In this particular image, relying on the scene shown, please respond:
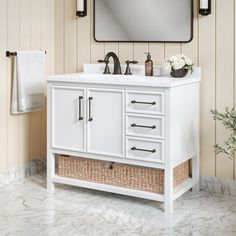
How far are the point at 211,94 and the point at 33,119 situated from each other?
1.52 meters

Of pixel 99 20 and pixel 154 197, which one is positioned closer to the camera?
pixel 154 197

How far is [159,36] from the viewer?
3789 mm

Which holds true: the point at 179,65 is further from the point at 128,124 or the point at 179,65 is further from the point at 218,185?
the point at 218,185

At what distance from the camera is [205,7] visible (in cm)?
355

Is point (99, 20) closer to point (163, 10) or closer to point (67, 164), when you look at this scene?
point (163, 10)

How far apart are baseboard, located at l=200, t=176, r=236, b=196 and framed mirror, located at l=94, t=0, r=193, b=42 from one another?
107 cm

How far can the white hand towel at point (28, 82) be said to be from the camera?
3.89 m

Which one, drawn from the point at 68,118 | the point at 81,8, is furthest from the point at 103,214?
the point at 81,8

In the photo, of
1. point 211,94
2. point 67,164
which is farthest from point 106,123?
point 211,94

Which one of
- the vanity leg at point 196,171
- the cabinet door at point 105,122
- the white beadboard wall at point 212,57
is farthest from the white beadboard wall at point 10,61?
the vanity leg at point 196,171

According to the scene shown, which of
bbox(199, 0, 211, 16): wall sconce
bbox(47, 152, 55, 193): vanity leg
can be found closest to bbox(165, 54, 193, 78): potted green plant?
bbox(199, 0, 211, 16): wall sconce

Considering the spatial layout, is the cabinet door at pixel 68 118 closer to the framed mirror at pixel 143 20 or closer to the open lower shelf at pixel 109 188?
the open lower shelf at pixel 109 188

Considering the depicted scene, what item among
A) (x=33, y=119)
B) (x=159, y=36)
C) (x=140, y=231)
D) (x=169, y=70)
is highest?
(x=159, y=36)

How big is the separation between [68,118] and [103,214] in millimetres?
775
